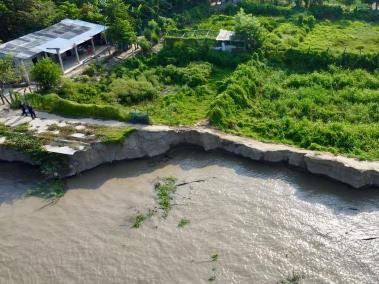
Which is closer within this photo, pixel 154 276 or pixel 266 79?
pixel 154 276

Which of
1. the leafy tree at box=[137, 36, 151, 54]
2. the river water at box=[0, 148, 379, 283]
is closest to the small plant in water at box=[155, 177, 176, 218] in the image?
the river water at box=[0, 148, 379, 283]

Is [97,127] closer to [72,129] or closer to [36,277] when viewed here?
[72,129]

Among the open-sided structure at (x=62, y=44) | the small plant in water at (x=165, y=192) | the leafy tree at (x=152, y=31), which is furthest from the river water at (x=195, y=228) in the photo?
the leafy tree at (x=152, y=31)

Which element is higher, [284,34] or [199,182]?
[284,34]

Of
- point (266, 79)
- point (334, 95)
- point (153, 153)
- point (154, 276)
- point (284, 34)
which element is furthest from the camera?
point (284, 34)

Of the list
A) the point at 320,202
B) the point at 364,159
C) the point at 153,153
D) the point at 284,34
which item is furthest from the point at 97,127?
the point at 284,34

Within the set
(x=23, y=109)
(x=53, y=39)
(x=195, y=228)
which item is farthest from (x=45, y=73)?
(x=195, y=228)
